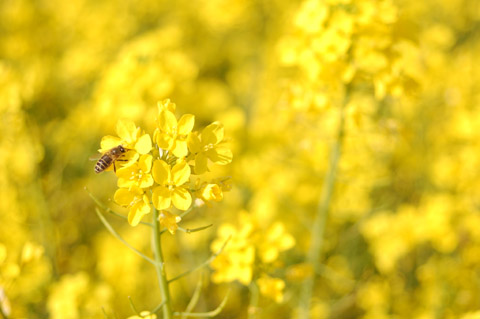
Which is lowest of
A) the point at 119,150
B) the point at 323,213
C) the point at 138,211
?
the point at 138,211

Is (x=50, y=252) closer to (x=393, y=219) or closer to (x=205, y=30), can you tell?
(x=393, y=219)

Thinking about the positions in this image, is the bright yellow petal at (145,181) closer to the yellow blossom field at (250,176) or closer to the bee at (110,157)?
the yellow blossom field at (250,176)

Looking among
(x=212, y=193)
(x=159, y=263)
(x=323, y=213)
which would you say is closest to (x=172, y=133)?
(x=212, y=193)

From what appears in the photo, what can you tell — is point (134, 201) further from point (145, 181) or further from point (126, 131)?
point (126, 131)

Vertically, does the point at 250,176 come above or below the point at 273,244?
above

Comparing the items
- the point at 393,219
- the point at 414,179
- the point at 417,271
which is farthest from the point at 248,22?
the point at 417,271

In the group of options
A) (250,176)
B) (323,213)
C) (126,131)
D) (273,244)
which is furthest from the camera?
(250,176)

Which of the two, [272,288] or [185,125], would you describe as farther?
[272,288]

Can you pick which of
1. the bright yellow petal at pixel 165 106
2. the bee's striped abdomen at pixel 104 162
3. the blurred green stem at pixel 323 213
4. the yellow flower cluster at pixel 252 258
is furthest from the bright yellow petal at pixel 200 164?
the blurred green stem at pixel 323 213
